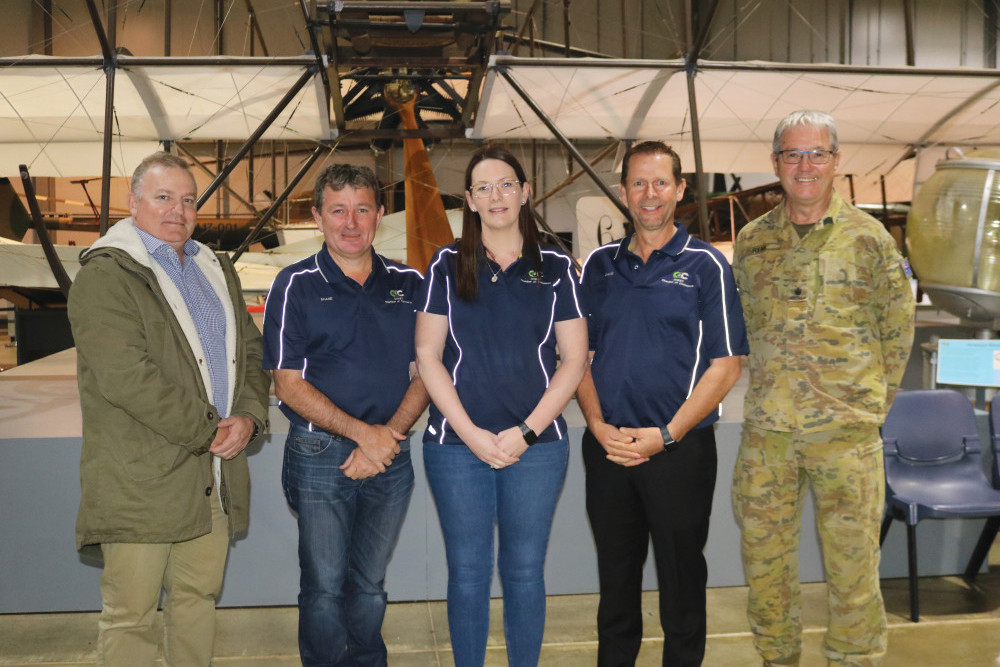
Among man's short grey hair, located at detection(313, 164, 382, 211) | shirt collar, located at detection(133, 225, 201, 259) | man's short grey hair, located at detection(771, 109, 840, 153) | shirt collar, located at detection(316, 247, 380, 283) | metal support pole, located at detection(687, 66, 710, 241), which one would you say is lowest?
shirt collar, located at detection(316, 247, 380, 283)

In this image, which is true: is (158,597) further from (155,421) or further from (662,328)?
(662,328)

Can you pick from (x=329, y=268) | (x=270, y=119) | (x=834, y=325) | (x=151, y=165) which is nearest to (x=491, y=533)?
(x=329, y=268)

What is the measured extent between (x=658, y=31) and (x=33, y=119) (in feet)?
36.9

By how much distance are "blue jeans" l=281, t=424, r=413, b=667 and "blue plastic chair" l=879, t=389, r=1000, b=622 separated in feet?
6.13

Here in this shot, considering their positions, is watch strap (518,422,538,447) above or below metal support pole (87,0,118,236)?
below

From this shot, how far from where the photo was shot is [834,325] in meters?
2.06

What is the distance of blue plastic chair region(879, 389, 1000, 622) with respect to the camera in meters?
2.96

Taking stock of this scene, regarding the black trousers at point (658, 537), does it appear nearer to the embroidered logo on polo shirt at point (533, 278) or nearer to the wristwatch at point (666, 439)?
the wristwatch at point (666, 439)

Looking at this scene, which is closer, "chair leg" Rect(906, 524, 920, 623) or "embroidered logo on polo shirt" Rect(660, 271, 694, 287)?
"embroidered logo on polo shirt" Rect(660, 271, 694, 287)

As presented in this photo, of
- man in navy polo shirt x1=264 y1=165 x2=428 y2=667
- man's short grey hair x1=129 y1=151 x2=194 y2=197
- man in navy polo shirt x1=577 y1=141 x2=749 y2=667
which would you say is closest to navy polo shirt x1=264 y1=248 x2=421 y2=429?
man in navy polo shirt x1=264 y1=165 x2=428 y2=667

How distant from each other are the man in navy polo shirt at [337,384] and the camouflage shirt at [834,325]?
915 mm

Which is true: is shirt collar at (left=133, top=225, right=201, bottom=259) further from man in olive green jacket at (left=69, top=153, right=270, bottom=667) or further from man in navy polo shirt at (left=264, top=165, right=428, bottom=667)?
man in navy polo shirt at (left=264, top=165, right=428, bottom=667)

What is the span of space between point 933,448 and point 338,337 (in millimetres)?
2287

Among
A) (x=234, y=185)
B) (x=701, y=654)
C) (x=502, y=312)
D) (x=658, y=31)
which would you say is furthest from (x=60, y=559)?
(x=658, y=31)
